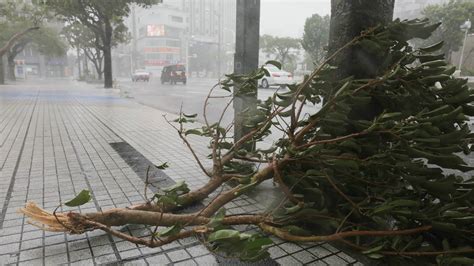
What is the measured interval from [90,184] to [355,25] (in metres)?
3.04

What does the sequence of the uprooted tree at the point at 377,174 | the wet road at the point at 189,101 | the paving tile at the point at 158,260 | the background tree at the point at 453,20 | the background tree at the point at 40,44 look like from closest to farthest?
the uprooted tree at the point at 377,174, the paving tile at the point at 158,260, the wet road at the point at 189,101, the background tree at the point at 453,20, the background tree at the point at 40,44

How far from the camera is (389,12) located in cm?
253

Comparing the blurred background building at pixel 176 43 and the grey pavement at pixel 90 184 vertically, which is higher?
the blurred background building at pixel 176 43

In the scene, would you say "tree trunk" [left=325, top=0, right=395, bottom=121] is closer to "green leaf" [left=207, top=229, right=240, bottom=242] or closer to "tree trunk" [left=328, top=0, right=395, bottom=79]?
"tree trunk" [left=328, top=0, right=395, bottom=79]

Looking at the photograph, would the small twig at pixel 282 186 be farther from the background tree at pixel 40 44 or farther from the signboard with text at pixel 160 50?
the signboard with text at pixel 160 50

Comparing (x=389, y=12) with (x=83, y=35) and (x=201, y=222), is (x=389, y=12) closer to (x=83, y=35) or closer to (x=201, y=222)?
(x=201, y=222)

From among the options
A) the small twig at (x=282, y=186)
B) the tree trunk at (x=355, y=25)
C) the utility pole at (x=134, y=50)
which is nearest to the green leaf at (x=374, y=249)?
the small twig at (x=282, y=186)

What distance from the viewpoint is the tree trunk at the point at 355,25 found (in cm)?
246

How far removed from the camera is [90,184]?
3688mm

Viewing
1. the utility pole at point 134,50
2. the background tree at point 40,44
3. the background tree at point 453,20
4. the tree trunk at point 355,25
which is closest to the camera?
the tree trunk at point 355,25

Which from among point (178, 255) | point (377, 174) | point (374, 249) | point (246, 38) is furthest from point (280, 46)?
point (374, 249)

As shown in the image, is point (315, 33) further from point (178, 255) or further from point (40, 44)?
point (178, 255)

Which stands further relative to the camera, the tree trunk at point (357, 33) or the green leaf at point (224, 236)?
the tree trunk at point (357, 33)

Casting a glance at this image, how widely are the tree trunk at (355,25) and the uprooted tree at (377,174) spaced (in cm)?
7
